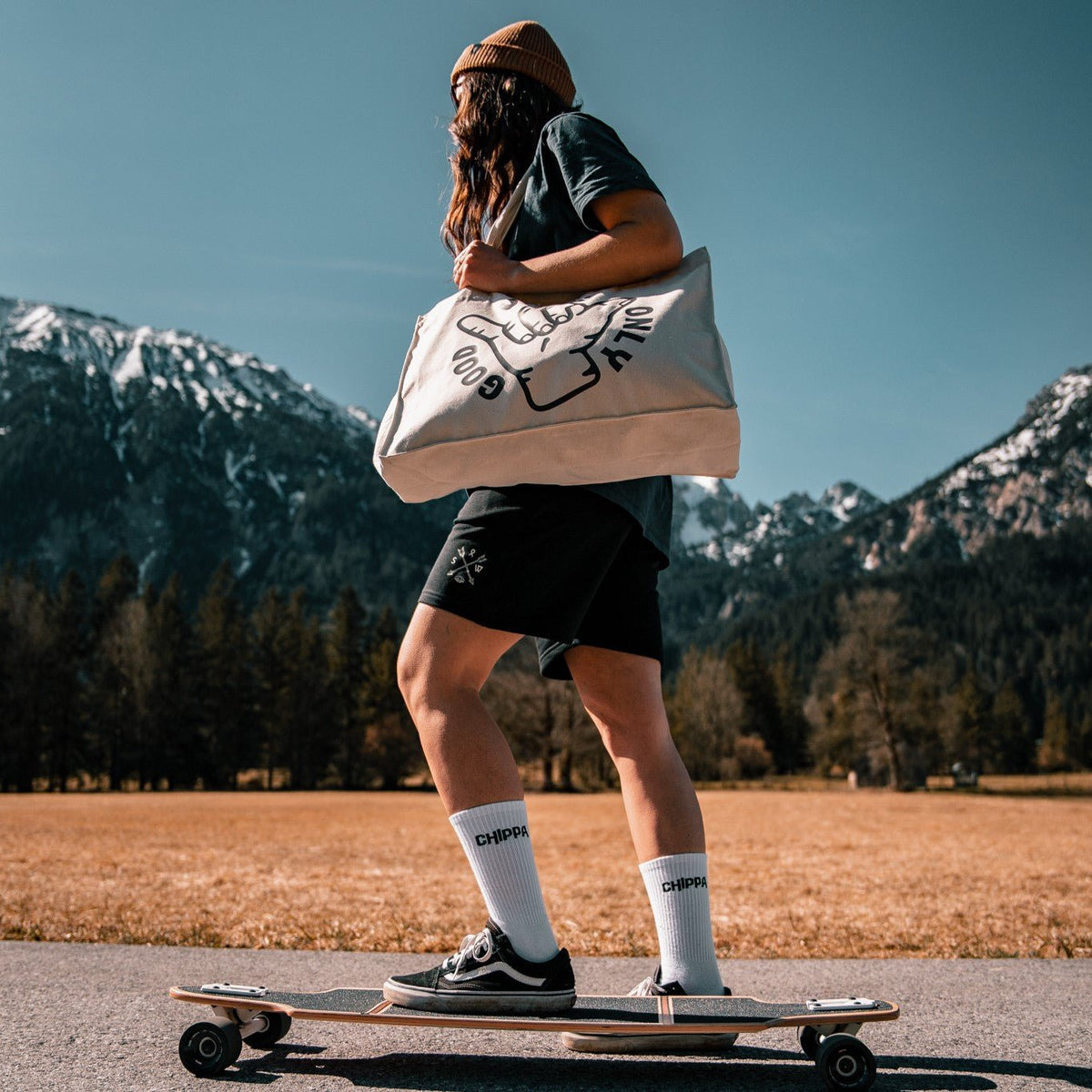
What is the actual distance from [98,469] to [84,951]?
220m

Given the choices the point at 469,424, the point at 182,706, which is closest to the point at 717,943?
the point at 469,424

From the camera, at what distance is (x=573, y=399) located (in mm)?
1789

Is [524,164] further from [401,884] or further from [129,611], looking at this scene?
[129,611]

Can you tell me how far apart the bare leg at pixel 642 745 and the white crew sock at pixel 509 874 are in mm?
334

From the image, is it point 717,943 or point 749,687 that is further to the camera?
point 749,687

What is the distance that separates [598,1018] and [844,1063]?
48 cm

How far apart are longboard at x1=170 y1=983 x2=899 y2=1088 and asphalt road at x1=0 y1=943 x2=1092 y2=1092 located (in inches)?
2.8

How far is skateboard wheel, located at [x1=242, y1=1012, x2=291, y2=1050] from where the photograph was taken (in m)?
2.07

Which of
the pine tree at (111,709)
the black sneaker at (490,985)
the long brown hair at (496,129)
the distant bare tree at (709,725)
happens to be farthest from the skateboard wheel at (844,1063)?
the distant bare tree at (709,725)

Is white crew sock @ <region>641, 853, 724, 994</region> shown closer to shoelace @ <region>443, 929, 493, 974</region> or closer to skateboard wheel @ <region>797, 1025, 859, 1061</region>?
skateboard wheel @ <region>797, 1025, 859, 1061</region>

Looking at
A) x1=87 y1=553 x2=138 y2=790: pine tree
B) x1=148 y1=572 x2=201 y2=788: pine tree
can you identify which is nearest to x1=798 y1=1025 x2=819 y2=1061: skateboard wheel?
x1=148 y1=572 x2=201 y2=788: pine tree

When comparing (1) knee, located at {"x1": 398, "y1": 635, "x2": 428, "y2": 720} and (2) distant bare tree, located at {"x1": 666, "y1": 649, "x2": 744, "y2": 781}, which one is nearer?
(1) knee, located at {"x1": 398, "y1": 635, "x2": 428, "y2": 720}

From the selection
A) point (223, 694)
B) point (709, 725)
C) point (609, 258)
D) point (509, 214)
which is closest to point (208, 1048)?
point (609, 258)

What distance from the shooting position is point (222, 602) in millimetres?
61969
